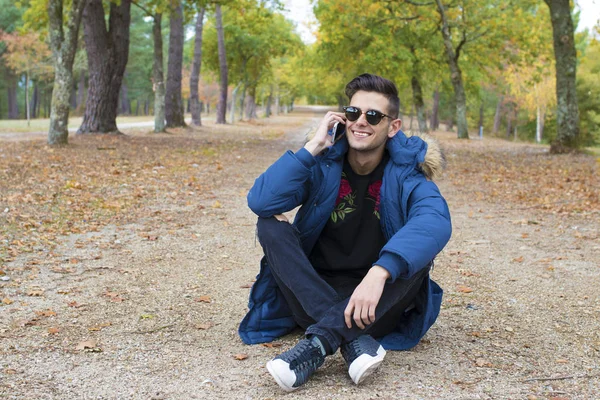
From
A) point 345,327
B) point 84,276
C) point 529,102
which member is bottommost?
point 84,276

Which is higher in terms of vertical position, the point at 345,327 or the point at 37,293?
the point at 345,327

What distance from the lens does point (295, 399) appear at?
318 centimetres

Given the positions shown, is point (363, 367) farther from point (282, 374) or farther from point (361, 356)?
point (282, 374)

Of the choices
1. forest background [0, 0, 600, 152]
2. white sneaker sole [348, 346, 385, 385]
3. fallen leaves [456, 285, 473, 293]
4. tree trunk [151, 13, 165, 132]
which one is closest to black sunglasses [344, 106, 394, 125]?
white sneaker sole [348, 346, 385, 385]

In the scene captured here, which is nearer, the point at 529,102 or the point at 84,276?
the point at 84,276

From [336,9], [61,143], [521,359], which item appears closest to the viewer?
[521,359]

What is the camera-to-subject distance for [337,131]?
12.2ft

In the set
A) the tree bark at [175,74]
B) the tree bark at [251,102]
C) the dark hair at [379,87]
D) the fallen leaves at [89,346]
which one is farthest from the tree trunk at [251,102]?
the dark hair at [379,87]

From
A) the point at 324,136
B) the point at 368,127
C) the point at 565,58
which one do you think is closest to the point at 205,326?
the point at 324,136

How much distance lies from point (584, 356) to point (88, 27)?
17345 mm

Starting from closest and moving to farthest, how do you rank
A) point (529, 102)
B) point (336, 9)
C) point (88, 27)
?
point (88, 27) < point (336, 9) < point (529, 102)

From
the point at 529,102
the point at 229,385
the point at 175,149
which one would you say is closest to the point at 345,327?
the point at 229,385

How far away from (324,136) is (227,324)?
1.58 meters

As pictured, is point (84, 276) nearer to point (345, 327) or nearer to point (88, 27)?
point (345, 327)
